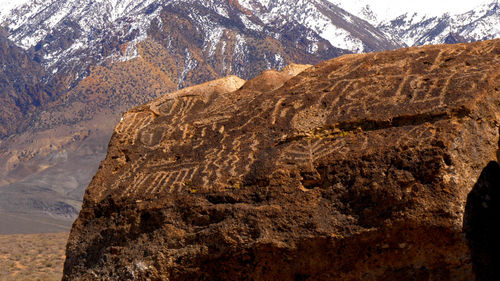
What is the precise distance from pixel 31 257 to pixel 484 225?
48.7 ft

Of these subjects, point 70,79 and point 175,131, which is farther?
point 70,79

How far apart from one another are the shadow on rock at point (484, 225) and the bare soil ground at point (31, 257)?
10975 mm

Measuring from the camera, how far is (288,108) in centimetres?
593

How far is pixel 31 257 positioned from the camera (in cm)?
1627

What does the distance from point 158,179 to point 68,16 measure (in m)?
94.3

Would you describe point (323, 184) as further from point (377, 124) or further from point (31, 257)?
point (31, 257)

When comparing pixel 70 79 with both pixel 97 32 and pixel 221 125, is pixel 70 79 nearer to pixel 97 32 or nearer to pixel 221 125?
pixel 97 32

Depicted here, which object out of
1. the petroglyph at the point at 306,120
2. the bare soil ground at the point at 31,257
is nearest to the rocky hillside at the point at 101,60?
the bare soil ground at the point at 31,257

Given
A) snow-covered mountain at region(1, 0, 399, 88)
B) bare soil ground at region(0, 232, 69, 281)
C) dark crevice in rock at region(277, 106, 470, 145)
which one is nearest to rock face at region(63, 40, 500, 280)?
dark crevice in rock at region(277, 106, 470, 145)

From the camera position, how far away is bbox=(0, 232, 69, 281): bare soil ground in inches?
529

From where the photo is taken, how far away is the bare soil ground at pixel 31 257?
529 inches

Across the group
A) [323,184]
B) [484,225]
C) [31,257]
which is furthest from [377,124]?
[31,257]

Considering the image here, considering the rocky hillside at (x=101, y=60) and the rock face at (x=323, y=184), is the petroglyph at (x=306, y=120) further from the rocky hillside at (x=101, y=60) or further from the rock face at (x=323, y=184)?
the rocky hillside at (x=101, y=60)

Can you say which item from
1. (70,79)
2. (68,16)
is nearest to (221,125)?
(70,79)
